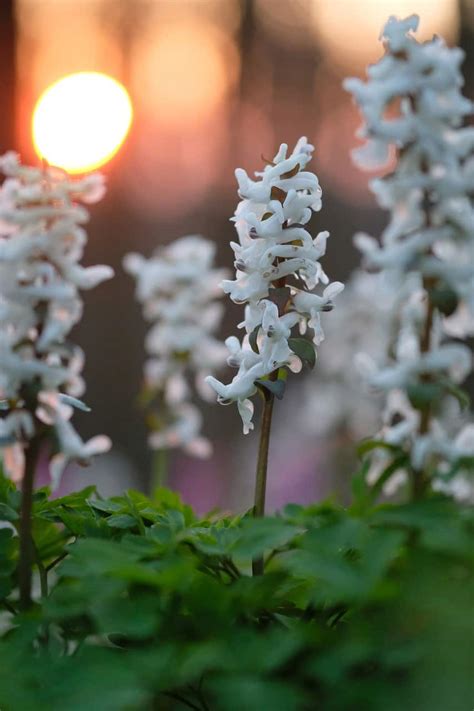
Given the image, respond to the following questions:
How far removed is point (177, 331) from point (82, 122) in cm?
434

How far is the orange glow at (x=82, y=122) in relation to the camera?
6.59 meters

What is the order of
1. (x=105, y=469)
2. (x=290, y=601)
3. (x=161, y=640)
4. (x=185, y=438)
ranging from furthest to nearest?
(x=105, y=469), (x=185, y=438), (x=290, y=601), (x=161, y=640)

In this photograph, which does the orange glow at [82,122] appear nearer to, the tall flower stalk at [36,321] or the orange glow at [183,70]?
the orange glow at [183,70]

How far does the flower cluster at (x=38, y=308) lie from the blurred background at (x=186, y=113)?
27.7 feet

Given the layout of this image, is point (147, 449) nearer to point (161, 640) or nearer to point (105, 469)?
point (105, 469)

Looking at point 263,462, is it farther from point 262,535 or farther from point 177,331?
point 177,331

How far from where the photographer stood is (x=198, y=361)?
329 centimetres

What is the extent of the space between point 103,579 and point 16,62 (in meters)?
10.4

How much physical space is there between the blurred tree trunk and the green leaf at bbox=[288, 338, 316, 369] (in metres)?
8.91

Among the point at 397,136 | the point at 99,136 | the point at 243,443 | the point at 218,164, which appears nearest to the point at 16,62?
the point at 218,164

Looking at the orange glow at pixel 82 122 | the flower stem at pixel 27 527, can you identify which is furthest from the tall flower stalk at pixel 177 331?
the orange glow at pixel 82 122

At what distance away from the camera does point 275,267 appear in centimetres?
137

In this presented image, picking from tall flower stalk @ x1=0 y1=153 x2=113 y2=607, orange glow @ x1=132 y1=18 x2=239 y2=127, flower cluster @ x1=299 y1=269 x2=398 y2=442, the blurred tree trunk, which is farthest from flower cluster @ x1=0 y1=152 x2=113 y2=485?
orange glow @ x1=132 y1=18 x2=239 y2=127

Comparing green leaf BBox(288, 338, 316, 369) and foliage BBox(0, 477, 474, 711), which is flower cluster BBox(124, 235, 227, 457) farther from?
foliage BBox(0, 477, 474, 711)
